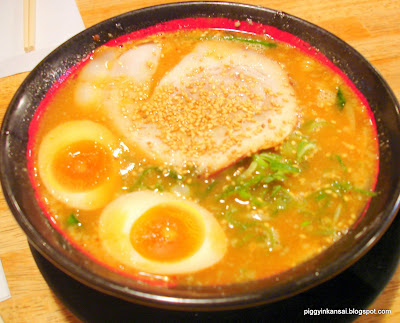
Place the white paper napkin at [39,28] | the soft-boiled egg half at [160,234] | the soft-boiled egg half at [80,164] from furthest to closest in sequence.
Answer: the white paper napkin at [39,28], the soft-boiled egg half at [80,164], the soft-boiled egg half at [160,234]

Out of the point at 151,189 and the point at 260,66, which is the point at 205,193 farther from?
the point at 260,66

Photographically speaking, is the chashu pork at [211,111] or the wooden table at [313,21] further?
the chashu pork at [211,111]

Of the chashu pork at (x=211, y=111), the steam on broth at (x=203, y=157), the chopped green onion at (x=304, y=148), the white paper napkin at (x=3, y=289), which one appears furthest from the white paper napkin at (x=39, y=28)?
the chopped green onion at (x=304, y=148)

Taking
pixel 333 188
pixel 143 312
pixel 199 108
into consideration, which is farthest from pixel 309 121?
pixel 143 312

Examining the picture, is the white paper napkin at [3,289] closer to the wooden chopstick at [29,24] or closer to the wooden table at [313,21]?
the wooden table at [313,21]

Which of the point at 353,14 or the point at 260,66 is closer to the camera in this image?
the point at 260,66

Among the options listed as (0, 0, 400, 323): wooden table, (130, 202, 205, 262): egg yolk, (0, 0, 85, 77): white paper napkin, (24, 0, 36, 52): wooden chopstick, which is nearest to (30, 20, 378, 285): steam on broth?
(130, 202, 205, 262): egg yolk

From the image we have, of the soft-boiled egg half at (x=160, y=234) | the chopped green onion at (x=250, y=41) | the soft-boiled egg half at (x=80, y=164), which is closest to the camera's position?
the soft-boiled egg half at (x=160, y=234)
